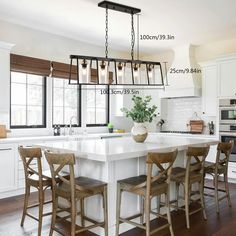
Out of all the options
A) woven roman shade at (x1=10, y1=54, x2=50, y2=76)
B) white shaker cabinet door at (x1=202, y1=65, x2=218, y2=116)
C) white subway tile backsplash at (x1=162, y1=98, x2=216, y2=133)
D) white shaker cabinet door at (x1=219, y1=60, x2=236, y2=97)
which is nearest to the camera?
woven roman shade at (x1=10, y1=54, x2=50, y2=76)

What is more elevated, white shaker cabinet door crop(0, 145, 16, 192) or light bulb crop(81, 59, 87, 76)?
light bulb crop(81, 59, 87, 76)

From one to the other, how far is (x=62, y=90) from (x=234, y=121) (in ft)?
11.7

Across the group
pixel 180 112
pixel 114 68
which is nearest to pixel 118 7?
pixel 114 68

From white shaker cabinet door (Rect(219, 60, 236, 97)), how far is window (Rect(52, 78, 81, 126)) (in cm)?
308

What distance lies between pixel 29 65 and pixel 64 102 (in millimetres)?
1191

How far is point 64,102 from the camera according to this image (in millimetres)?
5922

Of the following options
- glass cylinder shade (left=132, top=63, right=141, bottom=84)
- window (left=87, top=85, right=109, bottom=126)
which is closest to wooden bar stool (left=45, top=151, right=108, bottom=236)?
glass cylinder shade (left=132, top=63, right=141, bottom=84)

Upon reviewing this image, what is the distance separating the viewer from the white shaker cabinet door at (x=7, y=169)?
Answer: 13.7 feet

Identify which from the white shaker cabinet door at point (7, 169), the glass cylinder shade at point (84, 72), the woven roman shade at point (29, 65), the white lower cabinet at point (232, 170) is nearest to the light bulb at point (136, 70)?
the glass cylinder shade at point (84, 72)

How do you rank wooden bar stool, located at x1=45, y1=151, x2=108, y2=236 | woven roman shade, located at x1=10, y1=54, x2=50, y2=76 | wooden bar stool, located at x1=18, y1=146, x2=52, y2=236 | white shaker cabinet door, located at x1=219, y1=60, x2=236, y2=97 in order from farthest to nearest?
white shaker cabinet door, located at x1=219, y1=60, x2=236, y2=97
woven roman shade, located at x1=10, y1=54, x2=50, y2=76
wooden bar stool, located at x1=18, y1=146, x2=52, y2=236
wooden bar stool, located at x1=45, y1=151, x2=108, y2=236

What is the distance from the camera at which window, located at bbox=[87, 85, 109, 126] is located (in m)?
6.43

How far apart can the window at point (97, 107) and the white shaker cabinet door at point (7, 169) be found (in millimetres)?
2352

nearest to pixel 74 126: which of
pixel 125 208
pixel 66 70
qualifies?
pixel 66 70

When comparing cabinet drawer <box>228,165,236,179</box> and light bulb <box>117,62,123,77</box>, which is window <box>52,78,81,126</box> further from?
cabinet drawer <box>228,165,236,179</box>
